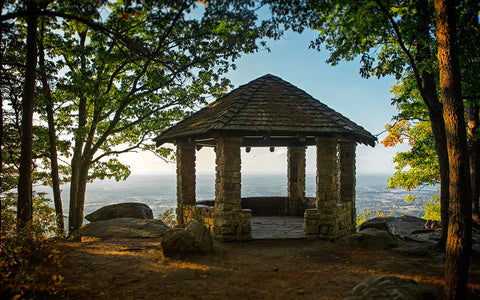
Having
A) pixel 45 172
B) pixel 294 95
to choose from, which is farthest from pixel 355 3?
pixel 45 172

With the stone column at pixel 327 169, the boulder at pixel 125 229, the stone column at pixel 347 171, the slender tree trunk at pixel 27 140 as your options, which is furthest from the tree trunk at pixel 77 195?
the stone column at pixel 347 171

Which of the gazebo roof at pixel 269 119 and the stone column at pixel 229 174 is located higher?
the gazebo roof at pixel 269 119

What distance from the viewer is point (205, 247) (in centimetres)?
756

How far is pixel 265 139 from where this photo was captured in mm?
9742

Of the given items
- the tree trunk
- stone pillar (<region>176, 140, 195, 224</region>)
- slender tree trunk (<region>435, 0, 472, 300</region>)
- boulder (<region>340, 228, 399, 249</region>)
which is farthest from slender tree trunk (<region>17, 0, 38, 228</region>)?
slender tree trunk (<region>435, 0, 472, 300</region>)

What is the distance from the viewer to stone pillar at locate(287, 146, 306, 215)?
43.9ft

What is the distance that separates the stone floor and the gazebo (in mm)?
613

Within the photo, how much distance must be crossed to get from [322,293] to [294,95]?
7.38 meters

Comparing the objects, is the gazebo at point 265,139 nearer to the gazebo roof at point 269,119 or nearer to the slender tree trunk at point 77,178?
the gazebo roof at point 269,119

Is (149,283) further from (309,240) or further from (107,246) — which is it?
(309,240)

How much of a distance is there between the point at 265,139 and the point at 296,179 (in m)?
4.48

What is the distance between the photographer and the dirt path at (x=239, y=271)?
16.7ft

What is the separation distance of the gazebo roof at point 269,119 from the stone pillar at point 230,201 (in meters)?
0.48

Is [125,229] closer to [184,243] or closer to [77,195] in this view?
[184,243]
